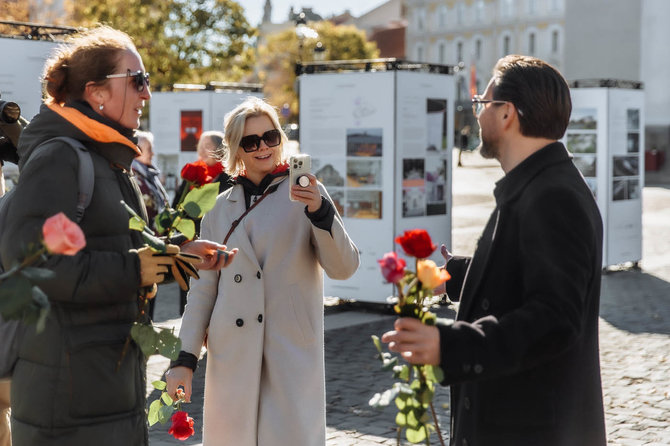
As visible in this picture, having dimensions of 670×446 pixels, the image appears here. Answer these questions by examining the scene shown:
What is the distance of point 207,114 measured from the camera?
15055 mm

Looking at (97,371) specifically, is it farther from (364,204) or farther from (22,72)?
(364,204)

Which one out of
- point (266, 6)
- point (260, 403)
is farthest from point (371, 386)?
point (266, 6)

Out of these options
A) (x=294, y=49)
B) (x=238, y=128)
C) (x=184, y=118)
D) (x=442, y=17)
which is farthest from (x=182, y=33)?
(x=442, y=17)

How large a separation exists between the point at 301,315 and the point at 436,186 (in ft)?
24.2

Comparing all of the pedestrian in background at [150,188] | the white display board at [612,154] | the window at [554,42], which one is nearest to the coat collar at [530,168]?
the pedestrian in background at [150,188]

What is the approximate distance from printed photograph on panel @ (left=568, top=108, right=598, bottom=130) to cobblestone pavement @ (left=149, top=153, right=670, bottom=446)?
220cm

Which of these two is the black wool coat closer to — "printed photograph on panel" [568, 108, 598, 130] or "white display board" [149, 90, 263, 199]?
"printed photograph on panel" [568, 108, 598, 130]

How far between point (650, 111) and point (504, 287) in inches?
1639

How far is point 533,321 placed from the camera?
2.49 meters

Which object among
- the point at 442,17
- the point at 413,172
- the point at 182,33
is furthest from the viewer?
the point at 442,17

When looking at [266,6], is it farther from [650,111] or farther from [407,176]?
[407,176]

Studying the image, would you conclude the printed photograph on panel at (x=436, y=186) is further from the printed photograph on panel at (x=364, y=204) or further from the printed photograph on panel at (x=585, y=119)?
the printed photograph on panel at (x=585, y=119)

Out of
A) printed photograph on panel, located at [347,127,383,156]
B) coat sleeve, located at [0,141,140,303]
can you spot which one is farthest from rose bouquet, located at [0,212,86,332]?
printed photograph on panel, located at [347,127,383,156]

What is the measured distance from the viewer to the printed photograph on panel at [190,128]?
1509 centimetres
